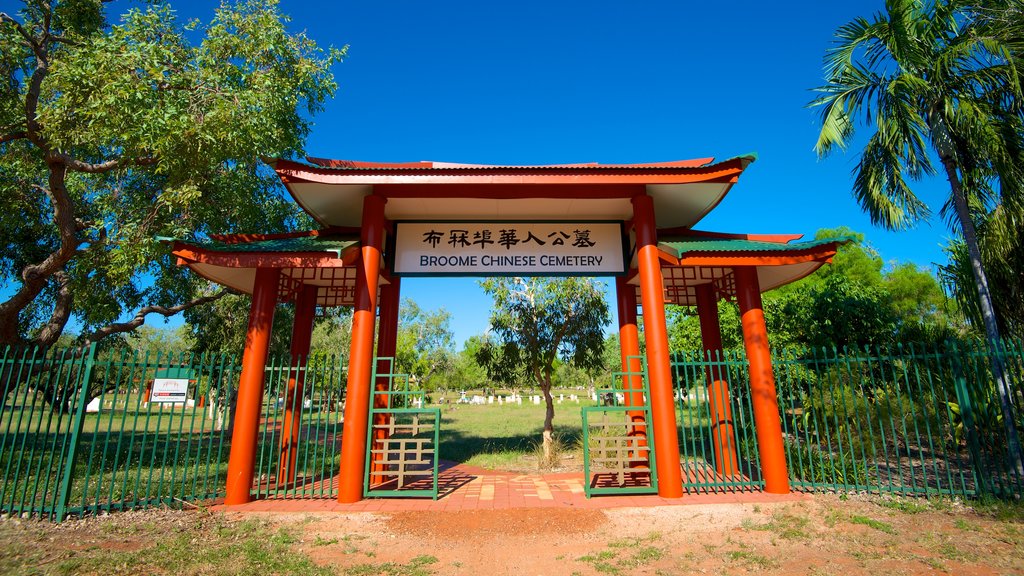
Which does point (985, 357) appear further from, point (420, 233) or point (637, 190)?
point (420, 233)

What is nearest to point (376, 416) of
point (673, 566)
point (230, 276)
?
point (230, 276)

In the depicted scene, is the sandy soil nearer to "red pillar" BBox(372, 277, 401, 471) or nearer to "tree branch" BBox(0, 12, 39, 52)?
"red pillar" BBox(372, 277, 401, 471)

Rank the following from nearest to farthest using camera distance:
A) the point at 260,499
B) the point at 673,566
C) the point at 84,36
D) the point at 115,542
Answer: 1. the point at 673,566
2. the point at 115,542
3. the point at 260,499
4. the point at 84,36

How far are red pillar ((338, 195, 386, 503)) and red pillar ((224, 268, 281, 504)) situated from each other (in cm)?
126

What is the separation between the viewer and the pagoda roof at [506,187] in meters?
6.93

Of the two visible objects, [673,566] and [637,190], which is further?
[637,190]

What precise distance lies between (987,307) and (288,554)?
1023cm

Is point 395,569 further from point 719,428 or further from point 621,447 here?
point 719,428

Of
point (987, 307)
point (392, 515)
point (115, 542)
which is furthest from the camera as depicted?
point (987, 307)

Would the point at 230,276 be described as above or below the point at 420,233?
below

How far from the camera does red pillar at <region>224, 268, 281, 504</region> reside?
6.43m

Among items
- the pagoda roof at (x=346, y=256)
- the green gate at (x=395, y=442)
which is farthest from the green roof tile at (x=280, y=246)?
the green gate at (x=395, y=442)

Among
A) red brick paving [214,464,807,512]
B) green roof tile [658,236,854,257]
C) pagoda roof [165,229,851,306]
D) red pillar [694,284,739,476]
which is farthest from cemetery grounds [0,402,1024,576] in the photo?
green roof tile [658,236,854,257]

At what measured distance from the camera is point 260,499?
Result: 6.71m
